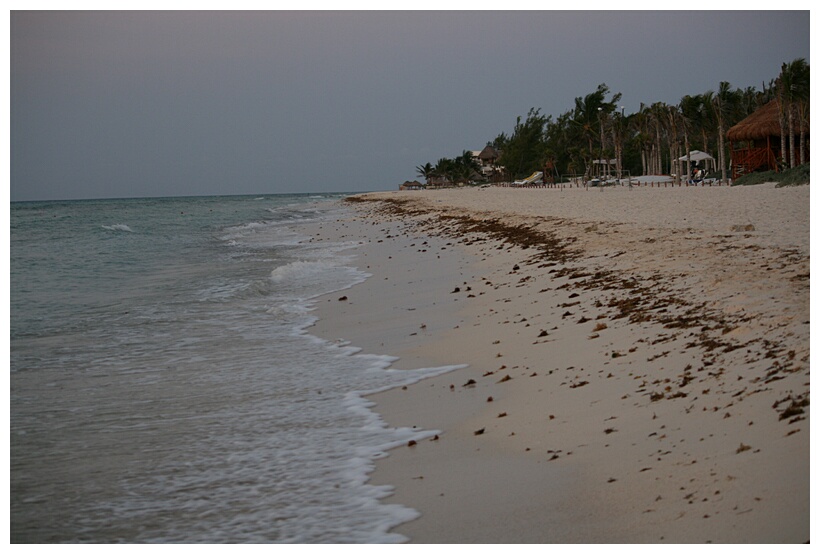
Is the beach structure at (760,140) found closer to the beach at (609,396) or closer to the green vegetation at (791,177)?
the green vegetation at (791,177)

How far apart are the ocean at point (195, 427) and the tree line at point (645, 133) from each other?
117ft

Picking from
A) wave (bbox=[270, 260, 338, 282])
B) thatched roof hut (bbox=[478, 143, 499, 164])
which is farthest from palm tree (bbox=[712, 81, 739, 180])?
thatched roof hut (bbox=[478, 143, 499, 164])

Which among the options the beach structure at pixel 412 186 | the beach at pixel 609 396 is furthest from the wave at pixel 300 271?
the beach structure at pixel 412 186

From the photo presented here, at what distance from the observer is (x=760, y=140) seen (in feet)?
149

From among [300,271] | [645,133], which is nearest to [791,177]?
[300,271]

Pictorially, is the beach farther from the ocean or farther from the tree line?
the tree line

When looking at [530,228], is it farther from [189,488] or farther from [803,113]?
[803,113]

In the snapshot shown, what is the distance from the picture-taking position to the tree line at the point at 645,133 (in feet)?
135

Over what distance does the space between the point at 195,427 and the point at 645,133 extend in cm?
7737

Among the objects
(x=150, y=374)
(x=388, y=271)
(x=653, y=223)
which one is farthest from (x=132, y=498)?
(x=653, y=223)

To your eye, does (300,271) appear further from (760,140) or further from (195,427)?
(760,140)

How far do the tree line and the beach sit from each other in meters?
32.9

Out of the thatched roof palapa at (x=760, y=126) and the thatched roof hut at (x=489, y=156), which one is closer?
the thatched roof palapa at (x=760, y=126)

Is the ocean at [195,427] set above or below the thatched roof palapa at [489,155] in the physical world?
below
